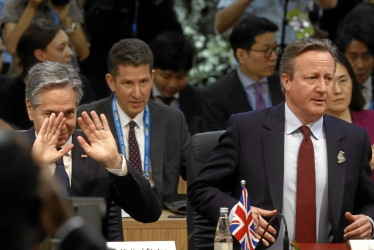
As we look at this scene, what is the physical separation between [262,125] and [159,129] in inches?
52.5

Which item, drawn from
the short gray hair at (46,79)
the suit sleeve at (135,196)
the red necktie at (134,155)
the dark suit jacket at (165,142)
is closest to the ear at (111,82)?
the dark suit jacket at (165,142)

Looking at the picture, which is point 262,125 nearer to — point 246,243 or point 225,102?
point 246,243

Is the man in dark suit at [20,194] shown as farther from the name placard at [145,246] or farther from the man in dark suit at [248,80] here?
the man in dark suit at [248,80]

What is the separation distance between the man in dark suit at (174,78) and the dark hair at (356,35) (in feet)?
4.38

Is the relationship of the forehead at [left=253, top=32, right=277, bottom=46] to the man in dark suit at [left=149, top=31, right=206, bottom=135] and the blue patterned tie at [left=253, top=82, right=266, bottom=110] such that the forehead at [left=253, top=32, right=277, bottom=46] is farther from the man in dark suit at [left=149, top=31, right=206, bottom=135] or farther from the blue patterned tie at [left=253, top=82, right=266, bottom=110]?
the man in dark suit at [left=149, top=31, right=206, bottom=135]

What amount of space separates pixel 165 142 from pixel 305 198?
1.58m

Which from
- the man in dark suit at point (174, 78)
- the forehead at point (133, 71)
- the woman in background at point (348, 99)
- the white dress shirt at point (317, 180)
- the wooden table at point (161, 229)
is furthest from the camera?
the man in dark suit at point (174, 78)

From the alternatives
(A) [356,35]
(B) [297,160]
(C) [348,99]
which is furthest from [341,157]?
(A) [356,35]

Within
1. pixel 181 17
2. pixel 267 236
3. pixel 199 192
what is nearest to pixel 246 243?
pixel 267 236

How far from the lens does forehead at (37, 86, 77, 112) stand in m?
3.61

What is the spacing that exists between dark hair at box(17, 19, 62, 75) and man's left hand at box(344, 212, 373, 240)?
317 centimetres

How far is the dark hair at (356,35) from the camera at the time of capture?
245 inches

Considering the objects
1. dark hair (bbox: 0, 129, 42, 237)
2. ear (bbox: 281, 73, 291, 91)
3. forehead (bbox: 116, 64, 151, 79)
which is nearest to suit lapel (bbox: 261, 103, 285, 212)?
ear (bbox: 281, 73, 291, 91)

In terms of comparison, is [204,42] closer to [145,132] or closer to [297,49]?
[145,132]
